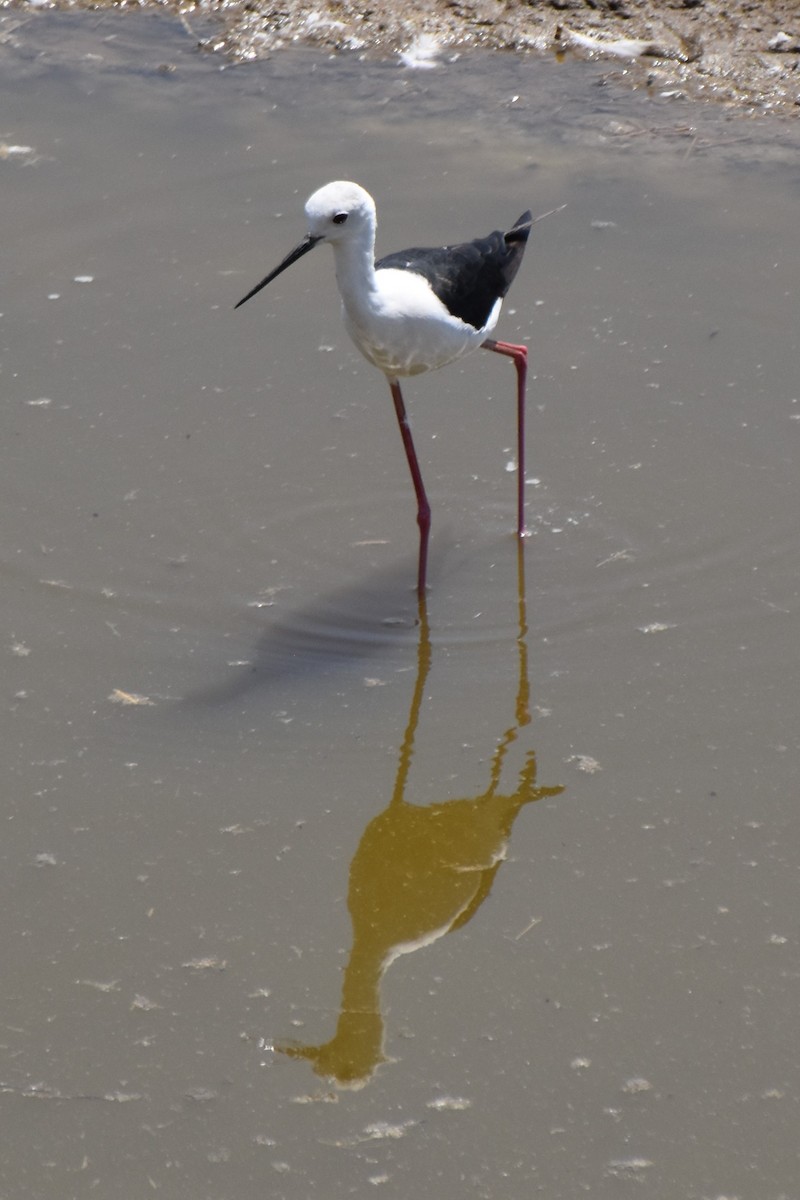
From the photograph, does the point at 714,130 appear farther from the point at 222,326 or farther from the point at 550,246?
the point at 222,326

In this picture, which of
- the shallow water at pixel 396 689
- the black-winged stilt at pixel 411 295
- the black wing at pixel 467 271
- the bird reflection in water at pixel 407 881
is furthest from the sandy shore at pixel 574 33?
the bird reflection in water at pixel 407 881

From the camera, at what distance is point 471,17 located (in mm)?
6980

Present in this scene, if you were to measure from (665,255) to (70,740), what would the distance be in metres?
2.96

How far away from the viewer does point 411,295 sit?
3703 millimetres

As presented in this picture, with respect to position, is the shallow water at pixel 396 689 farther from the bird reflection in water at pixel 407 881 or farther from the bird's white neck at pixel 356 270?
the bird's white neck at pixel 356 270

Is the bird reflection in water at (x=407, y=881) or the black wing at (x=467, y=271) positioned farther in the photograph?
the black wing at (x=467, y=271)

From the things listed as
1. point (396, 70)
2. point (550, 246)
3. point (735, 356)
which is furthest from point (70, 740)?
point (396, 70)

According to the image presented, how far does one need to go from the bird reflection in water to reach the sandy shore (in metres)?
→ 3.99

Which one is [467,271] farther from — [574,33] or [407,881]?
[574,33]

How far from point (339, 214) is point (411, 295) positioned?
29 cm

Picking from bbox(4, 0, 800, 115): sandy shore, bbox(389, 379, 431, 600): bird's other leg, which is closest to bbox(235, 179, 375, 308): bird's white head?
bbox(389, 379, 431, 600): bird's other leg

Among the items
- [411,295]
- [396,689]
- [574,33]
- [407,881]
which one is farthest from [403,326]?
[574,33]

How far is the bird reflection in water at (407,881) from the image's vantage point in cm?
271

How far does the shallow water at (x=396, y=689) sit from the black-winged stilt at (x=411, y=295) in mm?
287
